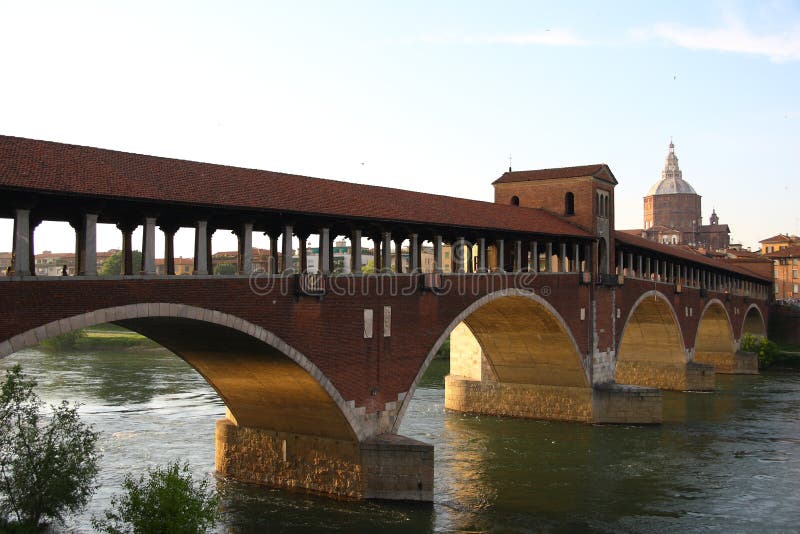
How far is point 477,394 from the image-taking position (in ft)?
139

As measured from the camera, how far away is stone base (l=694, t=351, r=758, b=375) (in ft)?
218

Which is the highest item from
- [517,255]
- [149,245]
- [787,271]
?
[787,271]

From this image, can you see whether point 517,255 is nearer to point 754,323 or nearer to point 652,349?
point 652,349

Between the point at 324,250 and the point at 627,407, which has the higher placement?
the point at 324,250

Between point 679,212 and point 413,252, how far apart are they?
151 meters

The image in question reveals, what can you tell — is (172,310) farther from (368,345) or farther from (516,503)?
(516,503)

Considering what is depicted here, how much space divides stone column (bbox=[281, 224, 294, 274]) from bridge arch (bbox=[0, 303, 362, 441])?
6.51ft

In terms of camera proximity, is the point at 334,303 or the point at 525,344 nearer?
the point at 334,303

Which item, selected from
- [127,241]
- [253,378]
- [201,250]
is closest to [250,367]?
[253,378]

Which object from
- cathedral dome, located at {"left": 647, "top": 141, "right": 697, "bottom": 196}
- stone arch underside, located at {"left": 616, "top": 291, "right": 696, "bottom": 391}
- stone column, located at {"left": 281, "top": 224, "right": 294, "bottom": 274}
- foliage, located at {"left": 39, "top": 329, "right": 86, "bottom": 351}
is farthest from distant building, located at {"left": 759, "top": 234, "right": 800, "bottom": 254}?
stone column, located at {"left": 281, "top": 224, "right": 294, "bottom": 274}

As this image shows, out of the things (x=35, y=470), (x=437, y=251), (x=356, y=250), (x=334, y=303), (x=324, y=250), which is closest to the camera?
(x=35, y=470)

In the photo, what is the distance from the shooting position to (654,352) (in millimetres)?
56562

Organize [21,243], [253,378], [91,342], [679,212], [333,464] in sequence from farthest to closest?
1. [679,212]
2. [91,342]
3. [333,464]
4. [253,378]
5. [21,243]

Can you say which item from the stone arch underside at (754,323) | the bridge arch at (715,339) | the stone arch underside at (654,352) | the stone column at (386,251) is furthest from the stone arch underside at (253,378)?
the stone arch underside at (754,323)
